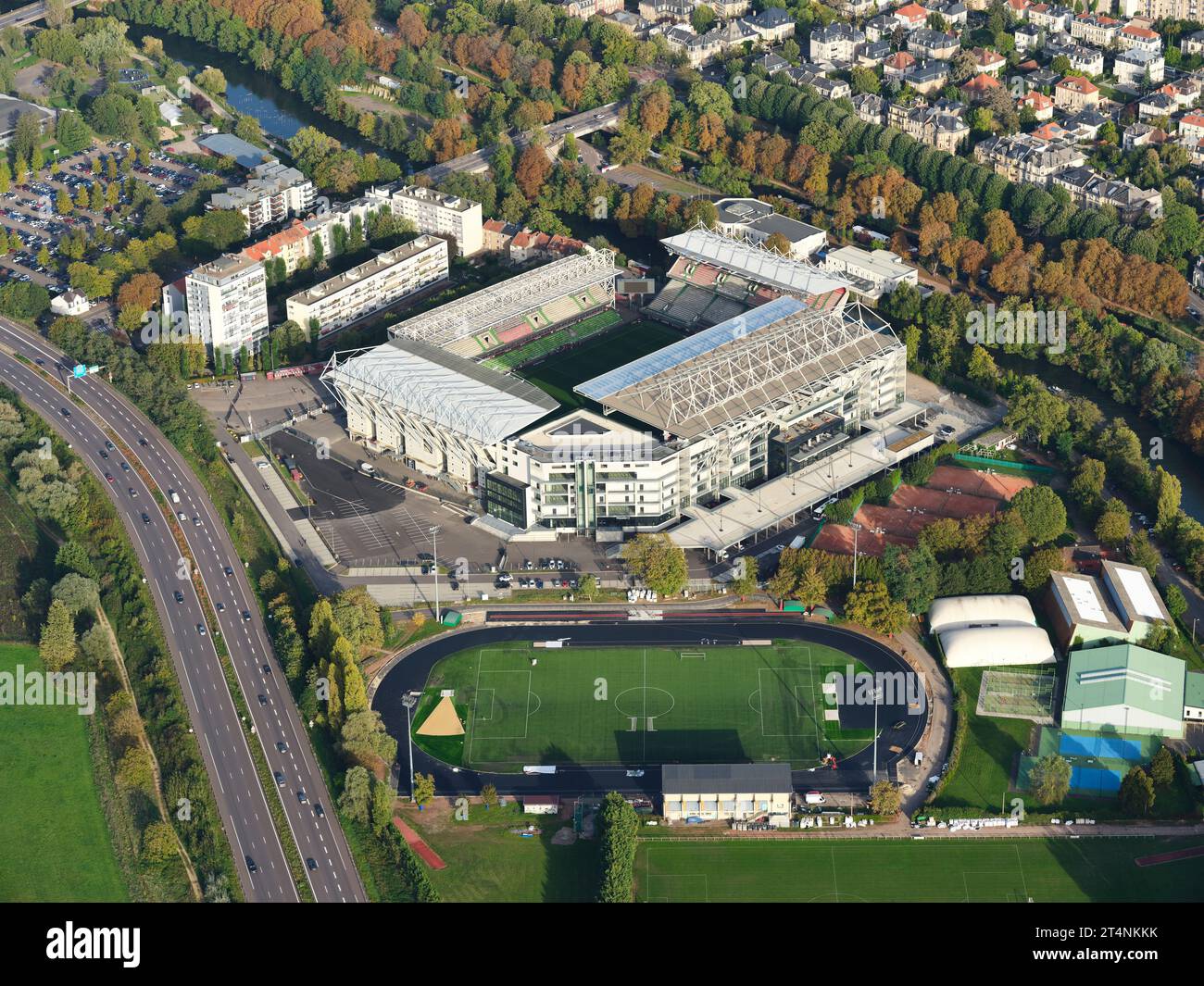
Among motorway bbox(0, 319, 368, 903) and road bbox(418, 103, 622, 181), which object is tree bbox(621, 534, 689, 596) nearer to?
motorway bbox(0, 319, 368, 903)

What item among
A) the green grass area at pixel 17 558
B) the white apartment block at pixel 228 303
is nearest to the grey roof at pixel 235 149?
the white apartment block at pixel 228 303

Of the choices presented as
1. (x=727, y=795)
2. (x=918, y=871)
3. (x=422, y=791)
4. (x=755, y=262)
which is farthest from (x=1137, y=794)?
(x=755, y=262)

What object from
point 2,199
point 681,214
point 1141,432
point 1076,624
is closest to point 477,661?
point 1076,624

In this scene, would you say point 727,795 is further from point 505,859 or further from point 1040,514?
point 1040,514

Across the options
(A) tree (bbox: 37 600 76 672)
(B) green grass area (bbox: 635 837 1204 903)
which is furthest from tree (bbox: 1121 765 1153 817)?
(A) tree (bbox: 37 600 76 672)

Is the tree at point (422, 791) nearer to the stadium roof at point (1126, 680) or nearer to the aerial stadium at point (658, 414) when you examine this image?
the aerial stadium at point (658, 414)

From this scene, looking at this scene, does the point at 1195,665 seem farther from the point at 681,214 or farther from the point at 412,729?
the point at 681,214
